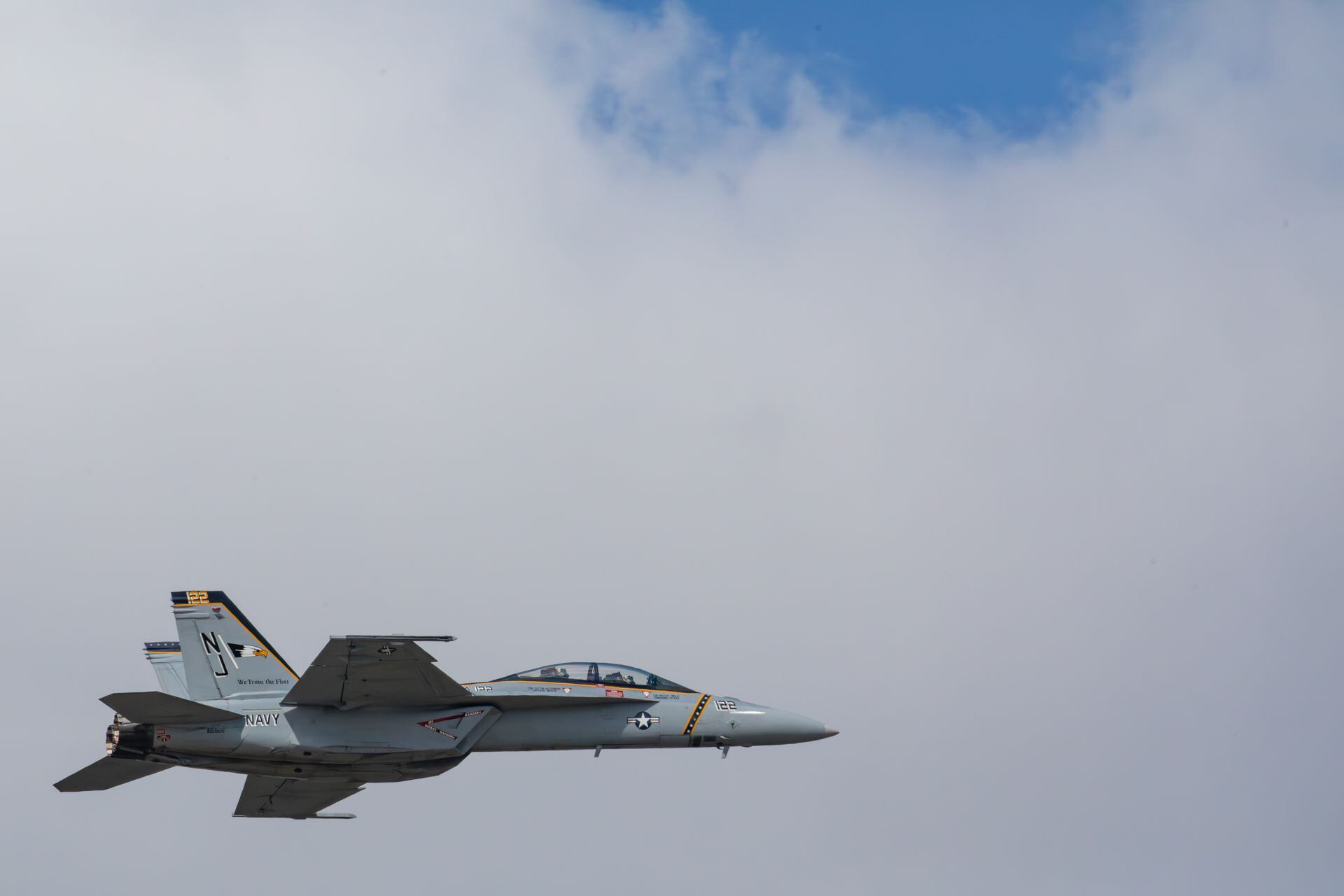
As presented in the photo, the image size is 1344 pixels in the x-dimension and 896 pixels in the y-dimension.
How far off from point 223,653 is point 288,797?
15.8 ft

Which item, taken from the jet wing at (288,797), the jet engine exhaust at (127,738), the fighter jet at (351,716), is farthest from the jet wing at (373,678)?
the jet wing at (288,797)

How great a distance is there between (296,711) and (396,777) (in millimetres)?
3584

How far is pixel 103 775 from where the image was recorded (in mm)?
38906

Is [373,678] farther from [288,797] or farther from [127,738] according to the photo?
[288,797]

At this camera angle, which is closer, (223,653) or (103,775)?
(103,775)

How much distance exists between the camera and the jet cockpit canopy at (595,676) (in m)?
40.2

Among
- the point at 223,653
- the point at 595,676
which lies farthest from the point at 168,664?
the point at 595,676

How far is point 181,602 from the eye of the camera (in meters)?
40.7

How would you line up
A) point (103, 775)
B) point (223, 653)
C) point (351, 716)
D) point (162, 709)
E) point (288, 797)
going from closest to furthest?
1. point (162, 709)
2. point (351, 716)
3. point (103, 775)
4. point (223, 653)
5. point (288, 797)

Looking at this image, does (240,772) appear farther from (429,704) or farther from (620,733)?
(620,733)

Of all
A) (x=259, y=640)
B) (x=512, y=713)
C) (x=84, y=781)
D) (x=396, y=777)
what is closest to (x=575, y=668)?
(x=512, y=713)

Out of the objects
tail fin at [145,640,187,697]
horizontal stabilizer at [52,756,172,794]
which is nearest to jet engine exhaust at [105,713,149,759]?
horizontal stabilizer at [52,756,172,794]

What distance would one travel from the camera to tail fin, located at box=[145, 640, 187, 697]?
42688mm

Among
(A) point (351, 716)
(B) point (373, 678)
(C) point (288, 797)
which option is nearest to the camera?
(B) point (373, 678)
